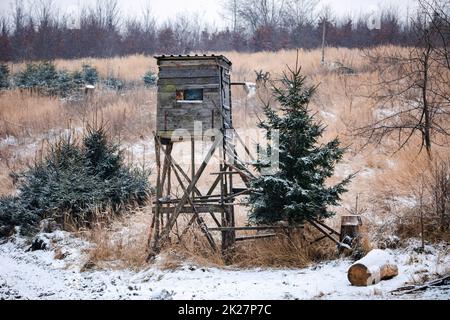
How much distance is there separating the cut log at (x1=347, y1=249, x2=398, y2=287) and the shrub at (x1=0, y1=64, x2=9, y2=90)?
2180 centimetres

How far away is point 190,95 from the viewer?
28.3ft

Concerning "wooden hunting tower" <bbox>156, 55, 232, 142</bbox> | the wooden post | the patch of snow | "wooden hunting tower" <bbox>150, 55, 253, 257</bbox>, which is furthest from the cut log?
the patch of snow

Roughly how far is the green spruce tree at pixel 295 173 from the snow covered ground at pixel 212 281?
965mm

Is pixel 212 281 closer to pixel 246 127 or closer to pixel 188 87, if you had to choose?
pixel 188 87

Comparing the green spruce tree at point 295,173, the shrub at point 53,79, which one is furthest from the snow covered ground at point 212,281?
the shrub at point 53,79

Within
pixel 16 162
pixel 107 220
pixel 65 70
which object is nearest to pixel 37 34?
pixel 65 70

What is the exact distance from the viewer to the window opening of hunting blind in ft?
28.2

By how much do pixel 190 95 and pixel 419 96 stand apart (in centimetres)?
977

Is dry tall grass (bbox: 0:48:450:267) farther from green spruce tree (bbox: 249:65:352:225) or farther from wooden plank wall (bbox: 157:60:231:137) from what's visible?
wooden plank wall (bbox: 157:60:231:137)
